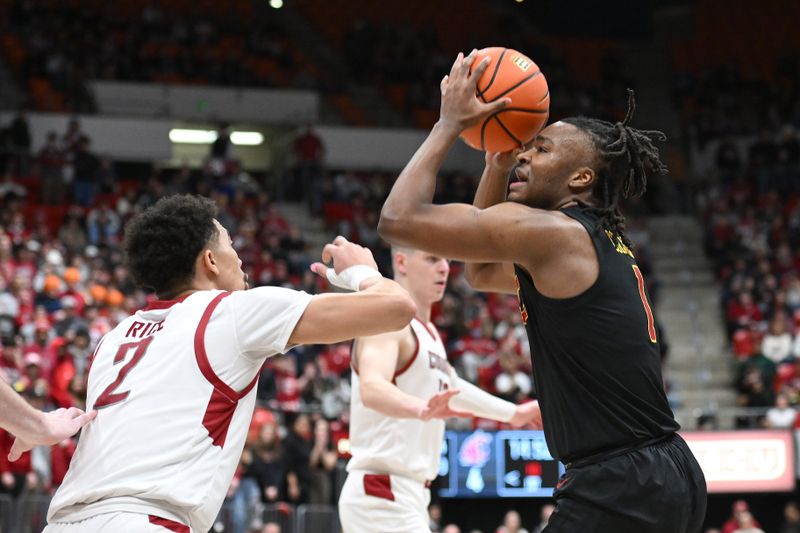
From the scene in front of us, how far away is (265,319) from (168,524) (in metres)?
0.73

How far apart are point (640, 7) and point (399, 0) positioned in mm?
6666

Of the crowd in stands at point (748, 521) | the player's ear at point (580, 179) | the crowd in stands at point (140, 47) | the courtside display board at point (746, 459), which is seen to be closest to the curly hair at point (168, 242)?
the player's ear at point (580, 179)

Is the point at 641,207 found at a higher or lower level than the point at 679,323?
higher

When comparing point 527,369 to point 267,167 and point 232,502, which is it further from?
point 267,167

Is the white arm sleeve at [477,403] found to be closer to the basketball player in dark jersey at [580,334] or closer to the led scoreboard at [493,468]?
the basketball player in dark jersey at [580,334]

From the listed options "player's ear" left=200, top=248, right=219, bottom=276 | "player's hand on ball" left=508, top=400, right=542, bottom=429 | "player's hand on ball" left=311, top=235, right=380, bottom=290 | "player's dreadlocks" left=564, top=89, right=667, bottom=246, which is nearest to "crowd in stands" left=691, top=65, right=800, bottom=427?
"player's hand on ball" left=508, top=400, right=542, bottom=429

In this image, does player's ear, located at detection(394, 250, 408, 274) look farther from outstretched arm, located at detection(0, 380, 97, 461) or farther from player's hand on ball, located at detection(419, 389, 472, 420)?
outstretched arm, located at detection(0, 380, 97, 461)

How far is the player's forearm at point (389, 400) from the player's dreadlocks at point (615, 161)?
1.64 m

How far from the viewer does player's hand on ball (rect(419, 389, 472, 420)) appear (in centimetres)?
508

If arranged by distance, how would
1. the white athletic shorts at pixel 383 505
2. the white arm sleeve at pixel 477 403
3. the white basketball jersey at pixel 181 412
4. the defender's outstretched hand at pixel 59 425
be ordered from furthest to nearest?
the white arm sleeve at pixel 477 403 → the white athletic shorts at pixel 383 505 → the defender's outstretched hand at pixel 59 425 → the white basketball jersey at pixel 181 412

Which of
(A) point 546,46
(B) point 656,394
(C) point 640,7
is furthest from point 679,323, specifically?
(B) point 656,394

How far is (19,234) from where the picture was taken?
55.5ft

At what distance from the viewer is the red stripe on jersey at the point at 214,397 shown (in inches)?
150

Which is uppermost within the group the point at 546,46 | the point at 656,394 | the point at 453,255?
the point at 546,46
